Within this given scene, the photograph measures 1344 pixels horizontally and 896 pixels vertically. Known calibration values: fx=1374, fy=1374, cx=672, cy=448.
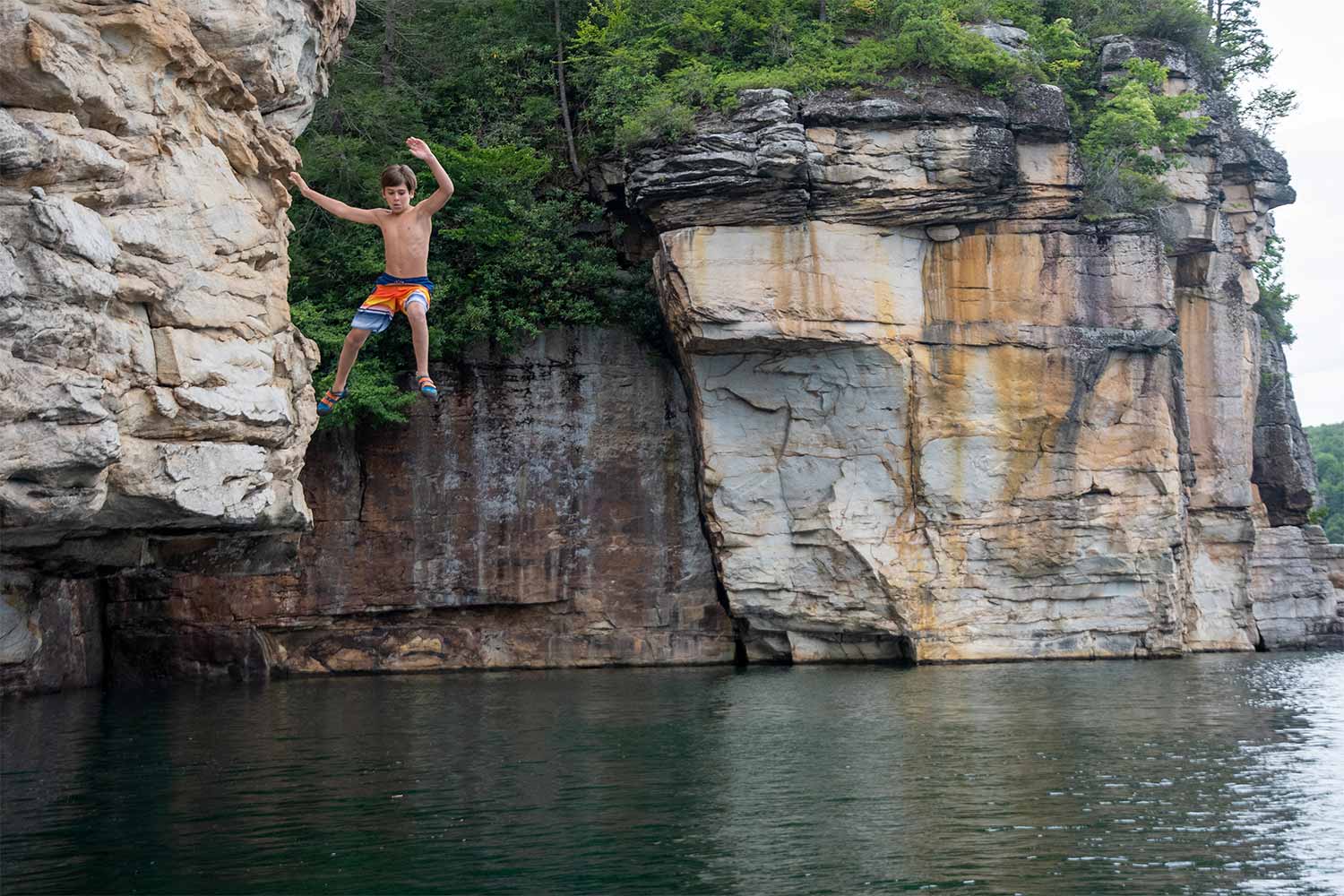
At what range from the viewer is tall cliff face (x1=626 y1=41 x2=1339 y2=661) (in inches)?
985

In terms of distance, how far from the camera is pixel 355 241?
26688 mm

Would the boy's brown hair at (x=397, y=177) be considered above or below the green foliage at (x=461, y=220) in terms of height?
below

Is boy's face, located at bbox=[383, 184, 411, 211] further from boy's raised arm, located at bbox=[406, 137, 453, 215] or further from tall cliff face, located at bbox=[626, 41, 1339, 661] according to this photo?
tall cliff face, located at bbox=[626, 41, 1339, 661]

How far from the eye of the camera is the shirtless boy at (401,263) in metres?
11.2

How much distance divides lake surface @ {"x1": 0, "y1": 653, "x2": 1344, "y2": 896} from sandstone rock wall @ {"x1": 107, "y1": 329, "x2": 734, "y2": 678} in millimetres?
5240

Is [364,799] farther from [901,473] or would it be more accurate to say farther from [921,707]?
[901,473]

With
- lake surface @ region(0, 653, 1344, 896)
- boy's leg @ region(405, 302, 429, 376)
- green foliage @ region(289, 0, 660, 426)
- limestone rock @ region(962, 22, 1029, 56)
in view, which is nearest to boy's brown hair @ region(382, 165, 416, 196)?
boy's leg @ region(405, 302, 429, 376)

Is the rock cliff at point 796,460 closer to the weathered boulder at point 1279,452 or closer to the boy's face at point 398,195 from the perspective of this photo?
the weathered boulder at point 1279,452

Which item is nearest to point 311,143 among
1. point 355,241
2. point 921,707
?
point 355,241

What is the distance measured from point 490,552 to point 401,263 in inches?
594

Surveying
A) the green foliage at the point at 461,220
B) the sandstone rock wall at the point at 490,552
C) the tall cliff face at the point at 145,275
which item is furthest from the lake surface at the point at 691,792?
the green foliage at the point at 461,220

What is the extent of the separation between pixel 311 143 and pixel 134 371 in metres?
13.4

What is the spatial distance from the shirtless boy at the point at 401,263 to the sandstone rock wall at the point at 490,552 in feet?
45.9

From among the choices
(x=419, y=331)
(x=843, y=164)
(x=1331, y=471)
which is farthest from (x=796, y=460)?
(x=1331, y=471)
